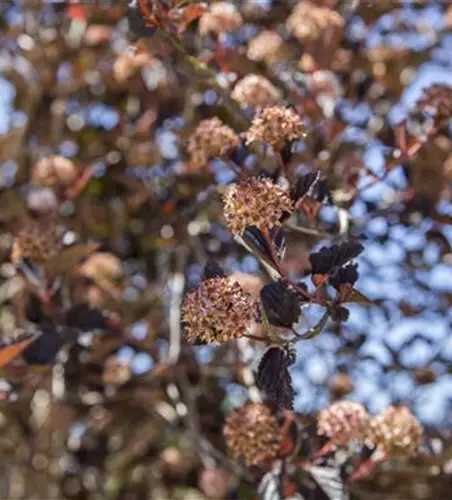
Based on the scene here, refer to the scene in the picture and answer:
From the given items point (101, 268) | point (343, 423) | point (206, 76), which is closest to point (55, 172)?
point (101, 268)

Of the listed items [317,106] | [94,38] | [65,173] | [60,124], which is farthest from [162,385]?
[94,38]

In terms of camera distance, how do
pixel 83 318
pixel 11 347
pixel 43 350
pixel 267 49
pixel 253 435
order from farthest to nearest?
pixel 267 49
pixel 83 318
pixel 43 350
pixel 11 347
pixel 253 435

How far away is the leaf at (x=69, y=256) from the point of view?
181cm

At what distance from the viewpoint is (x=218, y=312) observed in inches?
44.5

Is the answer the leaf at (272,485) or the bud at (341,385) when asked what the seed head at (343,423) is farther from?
the bud at (341,385)

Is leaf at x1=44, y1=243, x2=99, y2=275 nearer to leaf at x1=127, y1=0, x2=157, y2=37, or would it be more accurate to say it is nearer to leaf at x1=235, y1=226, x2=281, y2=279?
leaf at x1=127, y1=0, x2=157, y2=37

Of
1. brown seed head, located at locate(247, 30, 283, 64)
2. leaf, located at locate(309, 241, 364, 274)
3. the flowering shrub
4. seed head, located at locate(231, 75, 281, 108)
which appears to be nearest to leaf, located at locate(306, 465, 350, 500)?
the flowering shrub

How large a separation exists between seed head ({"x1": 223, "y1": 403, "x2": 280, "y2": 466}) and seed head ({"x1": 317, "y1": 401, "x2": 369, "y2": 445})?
8 centimetres

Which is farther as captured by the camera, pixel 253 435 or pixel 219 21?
pixel 219 21

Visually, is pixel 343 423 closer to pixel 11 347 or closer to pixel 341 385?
pixel 11 347

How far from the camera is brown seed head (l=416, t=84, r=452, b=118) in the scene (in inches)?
69.4

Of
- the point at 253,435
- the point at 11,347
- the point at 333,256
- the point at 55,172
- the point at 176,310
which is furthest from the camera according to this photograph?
the point at 176,310

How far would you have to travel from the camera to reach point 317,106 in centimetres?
206

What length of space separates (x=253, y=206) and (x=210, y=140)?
0.49m
